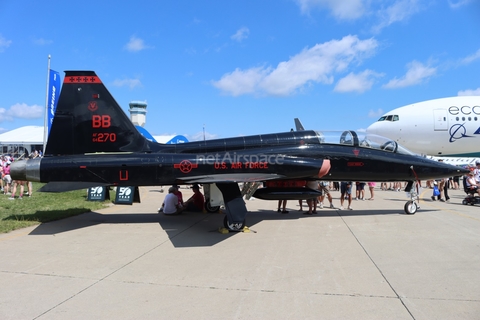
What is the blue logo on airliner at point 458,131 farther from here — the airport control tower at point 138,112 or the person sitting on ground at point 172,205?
the airport control tower at point 138,112

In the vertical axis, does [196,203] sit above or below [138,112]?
below

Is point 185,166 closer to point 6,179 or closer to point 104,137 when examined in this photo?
point 104,137

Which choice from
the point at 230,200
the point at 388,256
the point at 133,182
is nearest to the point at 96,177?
the point at 133,182

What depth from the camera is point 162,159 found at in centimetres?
897

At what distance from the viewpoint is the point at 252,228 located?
863cm

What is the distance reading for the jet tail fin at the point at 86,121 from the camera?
349 inches

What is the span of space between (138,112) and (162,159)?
217ft

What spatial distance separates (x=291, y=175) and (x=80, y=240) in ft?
17.3

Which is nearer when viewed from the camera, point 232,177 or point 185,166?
point 232,177

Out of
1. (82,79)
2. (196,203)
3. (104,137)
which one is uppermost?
(82,79)

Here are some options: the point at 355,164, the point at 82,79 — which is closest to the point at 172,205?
the point at 82,79

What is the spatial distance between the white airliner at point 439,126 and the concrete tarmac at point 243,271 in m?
13.3

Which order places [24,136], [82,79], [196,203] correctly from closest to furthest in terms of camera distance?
[82,79] < [196,203] < [24,136]

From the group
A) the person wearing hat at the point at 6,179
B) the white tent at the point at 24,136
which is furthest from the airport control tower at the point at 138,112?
the person wearing hat at the point at 6,179
